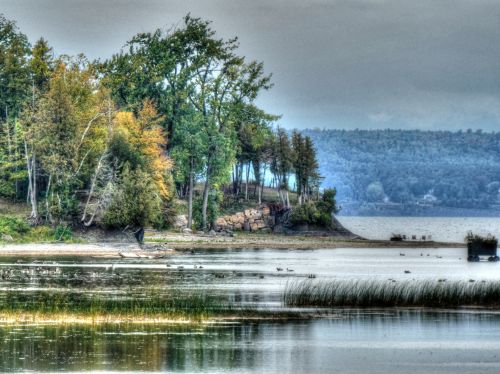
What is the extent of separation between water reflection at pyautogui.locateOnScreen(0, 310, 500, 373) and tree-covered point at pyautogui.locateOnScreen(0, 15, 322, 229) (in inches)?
2179

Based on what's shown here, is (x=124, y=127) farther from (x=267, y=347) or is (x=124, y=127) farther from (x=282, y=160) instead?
(x=267, y=347)

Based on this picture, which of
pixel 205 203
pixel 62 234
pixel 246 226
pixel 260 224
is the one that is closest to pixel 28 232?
pixel 62 234

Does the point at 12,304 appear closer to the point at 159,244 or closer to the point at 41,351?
the point at 41,351

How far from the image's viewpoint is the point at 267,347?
119ft

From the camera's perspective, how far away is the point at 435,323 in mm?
43375

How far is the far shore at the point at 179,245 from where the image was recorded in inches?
3561

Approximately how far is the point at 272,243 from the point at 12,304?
240 ft

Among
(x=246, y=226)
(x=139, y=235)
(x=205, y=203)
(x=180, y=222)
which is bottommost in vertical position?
(x=139, y=235)

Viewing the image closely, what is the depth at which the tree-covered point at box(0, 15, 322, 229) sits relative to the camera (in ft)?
320

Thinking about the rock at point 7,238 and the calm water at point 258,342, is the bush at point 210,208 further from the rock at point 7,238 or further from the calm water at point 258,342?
the calm water at point 258,342

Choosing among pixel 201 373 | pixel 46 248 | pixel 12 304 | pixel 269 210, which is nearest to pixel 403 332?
pixel 201 373

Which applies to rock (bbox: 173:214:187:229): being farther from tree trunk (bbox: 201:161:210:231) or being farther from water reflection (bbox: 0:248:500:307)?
water reflection (bbox: 0:248:500:307)

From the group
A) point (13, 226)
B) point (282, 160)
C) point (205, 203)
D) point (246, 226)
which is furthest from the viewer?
point (282, 160)

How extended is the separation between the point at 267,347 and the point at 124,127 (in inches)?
2728
